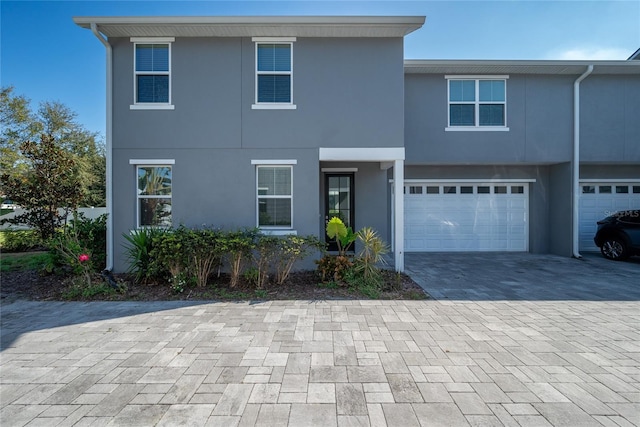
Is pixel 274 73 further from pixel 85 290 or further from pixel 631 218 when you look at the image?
pixel 631 218

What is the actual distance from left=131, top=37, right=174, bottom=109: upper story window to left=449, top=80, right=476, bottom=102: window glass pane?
8006 millimetres

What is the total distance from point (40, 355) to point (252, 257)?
3354mm

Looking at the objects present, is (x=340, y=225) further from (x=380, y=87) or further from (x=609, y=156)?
(x=609, y=156)

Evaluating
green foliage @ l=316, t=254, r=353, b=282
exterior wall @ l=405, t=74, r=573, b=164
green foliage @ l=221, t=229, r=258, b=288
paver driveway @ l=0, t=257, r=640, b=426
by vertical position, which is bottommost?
paver driveway @ l=0, t=257, r=640, b=426

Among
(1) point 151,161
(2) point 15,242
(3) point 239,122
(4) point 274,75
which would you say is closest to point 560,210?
(4) point 274,75

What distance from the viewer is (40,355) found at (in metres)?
3.34

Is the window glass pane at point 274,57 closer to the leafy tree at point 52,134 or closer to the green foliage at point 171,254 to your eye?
the green foliage at point 171,254

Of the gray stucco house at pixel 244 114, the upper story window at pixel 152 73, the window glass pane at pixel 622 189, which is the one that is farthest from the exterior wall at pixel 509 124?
the upper story window at pixel 152 73

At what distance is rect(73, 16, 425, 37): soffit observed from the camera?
252 inches

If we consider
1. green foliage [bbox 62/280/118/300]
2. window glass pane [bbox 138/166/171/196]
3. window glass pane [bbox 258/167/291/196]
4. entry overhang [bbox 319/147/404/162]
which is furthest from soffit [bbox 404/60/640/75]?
green foliage [bbox 62/280/118/300]

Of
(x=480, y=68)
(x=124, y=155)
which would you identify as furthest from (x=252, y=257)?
Answer: (x=480, y=68)

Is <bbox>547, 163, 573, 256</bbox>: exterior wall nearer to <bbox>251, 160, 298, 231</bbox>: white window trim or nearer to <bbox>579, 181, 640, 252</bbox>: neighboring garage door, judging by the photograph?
<bbox>579, 181, 640, 252</bbox>: neighboring garage door

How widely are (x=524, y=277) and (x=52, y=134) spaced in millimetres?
24377

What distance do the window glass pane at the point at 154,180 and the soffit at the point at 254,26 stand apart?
3.17 meters
